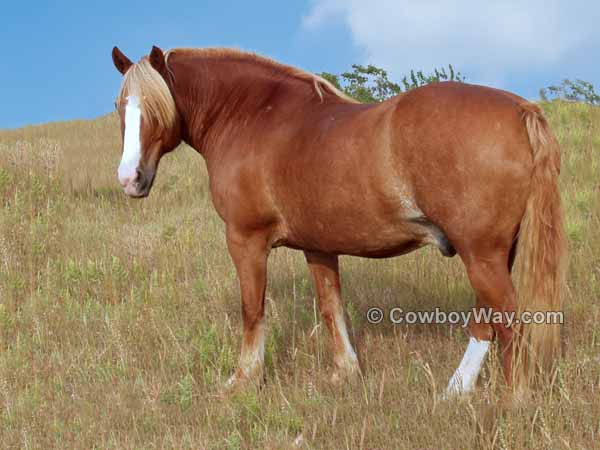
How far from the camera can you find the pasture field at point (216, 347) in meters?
3.59

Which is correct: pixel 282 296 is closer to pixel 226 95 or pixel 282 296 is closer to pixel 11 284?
pixel 226 95

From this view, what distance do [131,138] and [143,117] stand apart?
174mm

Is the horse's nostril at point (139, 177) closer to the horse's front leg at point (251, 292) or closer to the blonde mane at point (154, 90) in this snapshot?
the blonde mane at point (154, 90)

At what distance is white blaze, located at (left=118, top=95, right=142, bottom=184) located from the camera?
431 centimetres

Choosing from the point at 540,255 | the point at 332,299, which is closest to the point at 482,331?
the point at 540,255

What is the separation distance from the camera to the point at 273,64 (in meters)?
4.90

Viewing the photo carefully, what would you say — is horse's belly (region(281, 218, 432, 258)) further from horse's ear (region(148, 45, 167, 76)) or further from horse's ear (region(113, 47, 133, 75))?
horse's ear (region(113, 47, 133, 75))

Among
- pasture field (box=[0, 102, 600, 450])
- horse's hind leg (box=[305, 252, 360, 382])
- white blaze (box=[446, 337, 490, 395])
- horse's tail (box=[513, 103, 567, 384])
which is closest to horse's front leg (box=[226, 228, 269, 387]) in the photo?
pasture field (box=[0, 102, 600, 450])

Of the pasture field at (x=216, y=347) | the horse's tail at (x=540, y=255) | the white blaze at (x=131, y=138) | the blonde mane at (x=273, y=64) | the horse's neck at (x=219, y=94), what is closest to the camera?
the horse's tail at (x=540, y=255)

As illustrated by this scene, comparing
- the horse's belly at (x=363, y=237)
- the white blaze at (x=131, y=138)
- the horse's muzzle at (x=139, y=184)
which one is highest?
the white blaze at (x=131, y=138)

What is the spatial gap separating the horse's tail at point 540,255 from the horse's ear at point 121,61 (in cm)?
284

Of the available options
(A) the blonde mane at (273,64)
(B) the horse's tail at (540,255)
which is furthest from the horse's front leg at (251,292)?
(B) the horse's tail at (540,255)

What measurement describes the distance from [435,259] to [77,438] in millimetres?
4110

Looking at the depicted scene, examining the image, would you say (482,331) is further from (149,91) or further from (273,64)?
(149,91)
